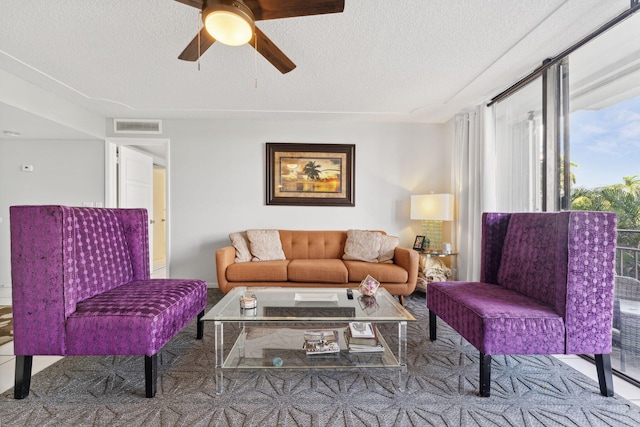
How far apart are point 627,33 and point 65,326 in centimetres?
395

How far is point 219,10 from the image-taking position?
4.77 feet

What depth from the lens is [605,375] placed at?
1622mm

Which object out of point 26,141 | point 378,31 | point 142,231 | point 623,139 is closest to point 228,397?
point 142,231

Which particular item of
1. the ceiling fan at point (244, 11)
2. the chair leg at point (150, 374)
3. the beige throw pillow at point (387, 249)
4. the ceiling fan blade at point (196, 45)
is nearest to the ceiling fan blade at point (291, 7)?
the ceiling fan at point (244, 11)

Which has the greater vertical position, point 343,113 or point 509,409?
point 343,113

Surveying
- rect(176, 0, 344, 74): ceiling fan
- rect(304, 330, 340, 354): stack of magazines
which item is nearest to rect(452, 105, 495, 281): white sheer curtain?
rect(304, 330, 340, 354): stack of magazines

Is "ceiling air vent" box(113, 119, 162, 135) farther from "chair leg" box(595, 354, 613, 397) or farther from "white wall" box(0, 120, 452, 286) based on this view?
"chair leg" box(595, 354, 613, 397)

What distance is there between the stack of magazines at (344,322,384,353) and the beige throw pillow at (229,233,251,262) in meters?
1.83

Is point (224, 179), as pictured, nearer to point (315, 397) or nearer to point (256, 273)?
point (256, 273)

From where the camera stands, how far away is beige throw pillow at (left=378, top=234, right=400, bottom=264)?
354 centimetres

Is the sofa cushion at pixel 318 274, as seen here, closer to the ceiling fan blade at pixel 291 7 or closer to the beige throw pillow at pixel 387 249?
the beige throw pillow at pixel 387 249

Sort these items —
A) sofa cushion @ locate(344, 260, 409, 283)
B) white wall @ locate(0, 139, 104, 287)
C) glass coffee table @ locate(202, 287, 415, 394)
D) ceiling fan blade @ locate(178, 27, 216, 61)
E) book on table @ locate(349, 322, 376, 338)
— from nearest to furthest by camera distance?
glass coffee table @ locate(202, 287, 415, 394) → ceiling fan blade @ locate(178, 27, 216, 61) → book on table @ locate(349, 322, 376, 338) → sofa cushion @ locate(344, 260, 409, 283) → white wall @ locate(0, 139, 104, 287)

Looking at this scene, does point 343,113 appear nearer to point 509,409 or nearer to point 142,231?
point 142,231

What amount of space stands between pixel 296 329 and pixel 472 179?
270 centimetres
